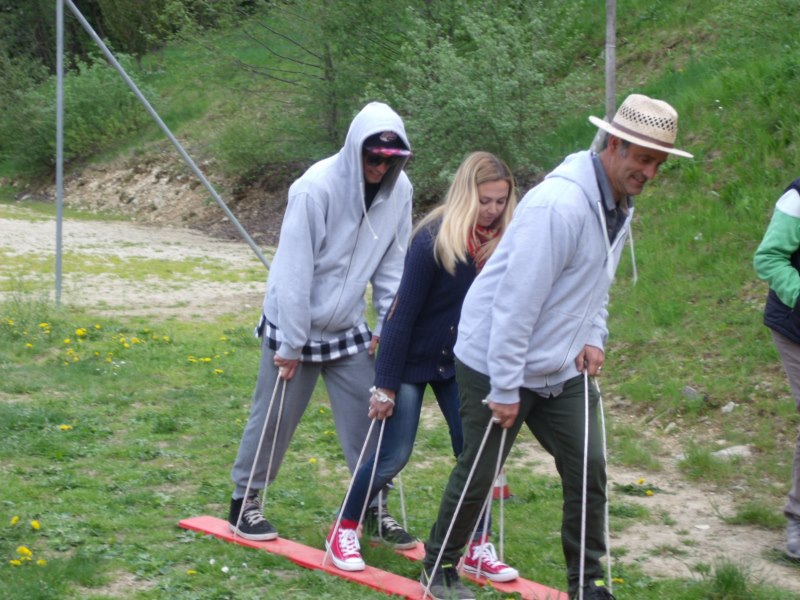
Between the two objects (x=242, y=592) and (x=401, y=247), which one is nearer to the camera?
(x=242, y=592)

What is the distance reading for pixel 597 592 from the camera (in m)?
4.03

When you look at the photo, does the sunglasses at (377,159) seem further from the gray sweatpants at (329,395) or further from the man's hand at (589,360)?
the man's hand at (589,360)

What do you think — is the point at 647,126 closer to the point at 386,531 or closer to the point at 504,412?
the point at 504,412

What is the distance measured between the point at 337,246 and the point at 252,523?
138cm

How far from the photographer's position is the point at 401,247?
5008mm

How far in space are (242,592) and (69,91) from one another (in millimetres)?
26957

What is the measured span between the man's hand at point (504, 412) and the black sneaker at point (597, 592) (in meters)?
0.73

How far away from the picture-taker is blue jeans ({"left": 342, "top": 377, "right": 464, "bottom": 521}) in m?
4.64

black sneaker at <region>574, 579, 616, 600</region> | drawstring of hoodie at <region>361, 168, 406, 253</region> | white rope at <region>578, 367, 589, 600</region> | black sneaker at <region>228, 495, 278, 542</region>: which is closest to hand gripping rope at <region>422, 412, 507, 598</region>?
white rope at <region>578, 367, 589, 600</region>

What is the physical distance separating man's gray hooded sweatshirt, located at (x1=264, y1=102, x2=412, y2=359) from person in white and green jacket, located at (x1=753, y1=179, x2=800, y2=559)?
1659 millimetres

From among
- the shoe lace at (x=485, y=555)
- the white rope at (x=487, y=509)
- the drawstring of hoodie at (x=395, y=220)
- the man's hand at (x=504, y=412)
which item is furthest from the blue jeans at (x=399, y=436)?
the man's hand at (x=504, y=412)

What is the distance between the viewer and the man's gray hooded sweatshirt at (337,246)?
4633mm

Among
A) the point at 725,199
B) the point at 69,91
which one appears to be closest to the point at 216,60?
the point at 69,91

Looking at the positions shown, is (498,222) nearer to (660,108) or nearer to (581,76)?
(660,108)
